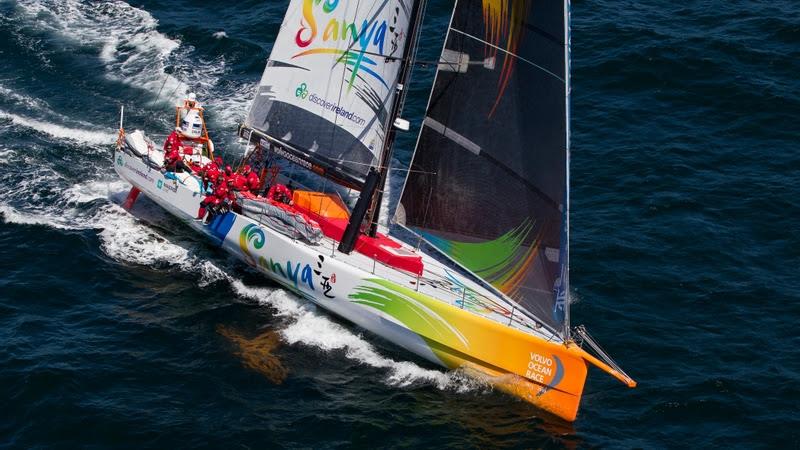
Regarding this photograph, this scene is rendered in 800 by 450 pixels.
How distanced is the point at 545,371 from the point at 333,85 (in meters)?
10.2

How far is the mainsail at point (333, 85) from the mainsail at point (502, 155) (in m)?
2.74

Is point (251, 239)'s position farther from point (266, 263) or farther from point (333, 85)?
point (333, 85)

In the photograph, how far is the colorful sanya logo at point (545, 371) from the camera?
26031 millimetres

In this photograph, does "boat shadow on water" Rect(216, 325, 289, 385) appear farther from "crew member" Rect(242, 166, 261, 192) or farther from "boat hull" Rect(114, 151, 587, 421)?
"crew member" Rect(242, 166, 261, 192)

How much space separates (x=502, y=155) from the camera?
85.6 feet

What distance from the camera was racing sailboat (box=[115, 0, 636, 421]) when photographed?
25.5m

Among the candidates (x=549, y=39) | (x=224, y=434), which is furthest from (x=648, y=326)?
(x=224, y=434)

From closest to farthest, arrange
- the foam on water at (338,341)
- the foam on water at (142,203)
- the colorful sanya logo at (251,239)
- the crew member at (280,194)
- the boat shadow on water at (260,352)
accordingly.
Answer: the boat shadow on water at (260,352)
the foam on water at (338,341)
the foam on water at (142,203)
the colorful sanya logo at (251,239)
the crew member at (280,194)

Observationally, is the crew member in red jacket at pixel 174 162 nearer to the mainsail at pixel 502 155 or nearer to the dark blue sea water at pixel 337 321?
the dark blue sea water at pixel 337 321

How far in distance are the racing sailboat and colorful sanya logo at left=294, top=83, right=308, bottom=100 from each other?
0.11 ft

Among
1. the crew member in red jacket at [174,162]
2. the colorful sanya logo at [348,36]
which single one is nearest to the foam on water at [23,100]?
the crew member in red jacket at [174,162]

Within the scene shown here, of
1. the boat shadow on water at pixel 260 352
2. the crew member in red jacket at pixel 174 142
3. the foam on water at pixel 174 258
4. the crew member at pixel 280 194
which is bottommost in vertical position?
the boat shadow on water at pixel 260 352

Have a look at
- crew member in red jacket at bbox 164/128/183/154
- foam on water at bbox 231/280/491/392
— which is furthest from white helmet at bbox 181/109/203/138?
foam on water at bbox 231/280/491/392

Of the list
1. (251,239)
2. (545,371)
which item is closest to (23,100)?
(251,239)
